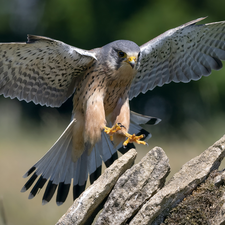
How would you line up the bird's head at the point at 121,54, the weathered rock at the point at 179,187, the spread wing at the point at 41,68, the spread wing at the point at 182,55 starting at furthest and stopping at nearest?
1. the spread wing at the point at 182,55
2. the bird's head at the point at 121,54
3. the spread wing at the point at 41,68
4. the weathered rock at the point at 179,187

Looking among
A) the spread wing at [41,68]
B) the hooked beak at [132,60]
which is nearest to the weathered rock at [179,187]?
the hooked beak at [132,60]

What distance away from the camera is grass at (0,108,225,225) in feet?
12.8

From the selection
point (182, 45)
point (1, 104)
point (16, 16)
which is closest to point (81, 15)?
point (16, 16)

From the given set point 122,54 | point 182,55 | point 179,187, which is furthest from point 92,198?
point 182,55

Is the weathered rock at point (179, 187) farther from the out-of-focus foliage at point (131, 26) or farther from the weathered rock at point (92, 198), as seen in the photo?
the out-of-focus foliage at point (131, 26)

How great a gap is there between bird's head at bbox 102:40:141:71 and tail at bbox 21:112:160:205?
823 mm

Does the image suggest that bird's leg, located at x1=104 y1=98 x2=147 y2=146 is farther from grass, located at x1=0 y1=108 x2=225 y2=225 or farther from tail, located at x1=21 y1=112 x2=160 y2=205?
grass, located at x1=0 y1=108 x2=225 y2=225

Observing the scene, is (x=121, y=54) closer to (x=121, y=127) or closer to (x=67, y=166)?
(x=121, y=127)

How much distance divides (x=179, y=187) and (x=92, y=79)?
5.78 feet

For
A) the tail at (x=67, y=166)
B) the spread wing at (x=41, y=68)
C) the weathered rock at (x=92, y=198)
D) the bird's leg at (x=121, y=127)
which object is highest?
the spread wing at (x=41, y=68)

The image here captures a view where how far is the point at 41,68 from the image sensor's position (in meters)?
3.64

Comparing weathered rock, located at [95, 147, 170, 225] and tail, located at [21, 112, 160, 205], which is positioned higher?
weathered rock, located at [95, 147, 170, 225]

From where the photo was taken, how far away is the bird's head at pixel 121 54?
3441mm

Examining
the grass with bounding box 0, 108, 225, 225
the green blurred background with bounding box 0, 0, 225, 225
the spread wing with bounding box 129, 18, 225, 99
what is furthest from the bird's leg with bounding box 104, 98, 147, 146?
the green blurred background with bounding box 0, 0, 225, 225
